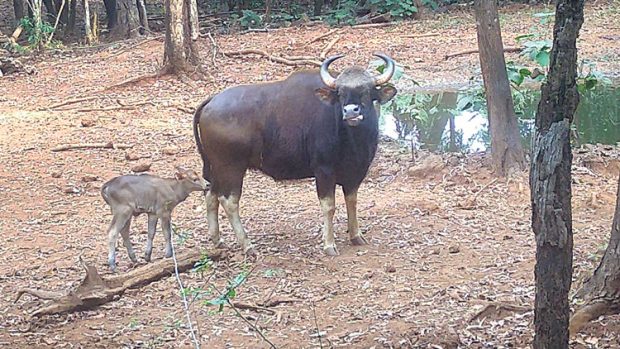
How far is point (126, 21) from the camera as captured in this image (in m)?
24.3

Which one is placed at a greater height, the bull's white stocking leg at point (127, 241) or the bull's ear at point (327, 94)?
the bull's ear at point (327, 94)

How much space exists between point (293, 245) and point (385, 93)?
1730 mm

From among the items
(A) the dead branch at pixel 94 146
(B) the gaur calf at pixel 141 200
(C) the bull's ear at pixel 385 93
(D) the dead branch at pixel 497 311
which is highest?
(C) the bull's ear at pixel 385 93

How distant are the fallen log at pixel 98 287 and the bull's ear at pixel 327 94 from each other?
1887 millimetres

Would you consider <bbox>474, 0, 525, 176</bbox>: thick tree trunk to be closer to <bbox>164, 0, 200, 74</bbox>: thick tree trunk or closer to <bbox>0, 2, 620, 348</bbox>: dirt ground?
<bbox>0, 2, 620, 348</bbox>: dirt ground

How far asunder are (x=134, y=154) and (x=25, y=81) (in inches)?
299

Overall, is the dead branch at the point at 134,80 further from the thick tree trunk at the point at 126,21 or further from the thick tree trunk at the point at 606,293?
the thick tree trunk at the point at 606,293

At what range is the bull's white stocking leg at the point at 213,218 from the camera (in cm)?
826

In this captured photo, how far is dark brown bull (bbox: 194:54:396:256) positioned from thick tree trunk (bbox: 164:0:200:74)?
28.9ft

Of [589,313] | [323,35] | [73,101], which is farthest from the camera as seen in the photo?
[323,35]

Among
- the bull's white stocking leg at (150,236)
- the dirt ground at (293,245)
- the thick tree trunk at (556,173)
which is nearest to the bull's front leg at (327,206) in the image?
the dirt ground at (293,245)

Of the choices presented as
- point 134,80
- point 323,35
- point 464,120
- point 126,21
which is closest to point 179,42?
point 134,80

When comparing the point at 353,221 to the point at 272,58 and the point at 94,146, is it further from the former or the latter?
the point at 272,58

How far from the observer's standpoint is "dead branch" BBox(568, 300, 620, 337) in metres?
4.98
